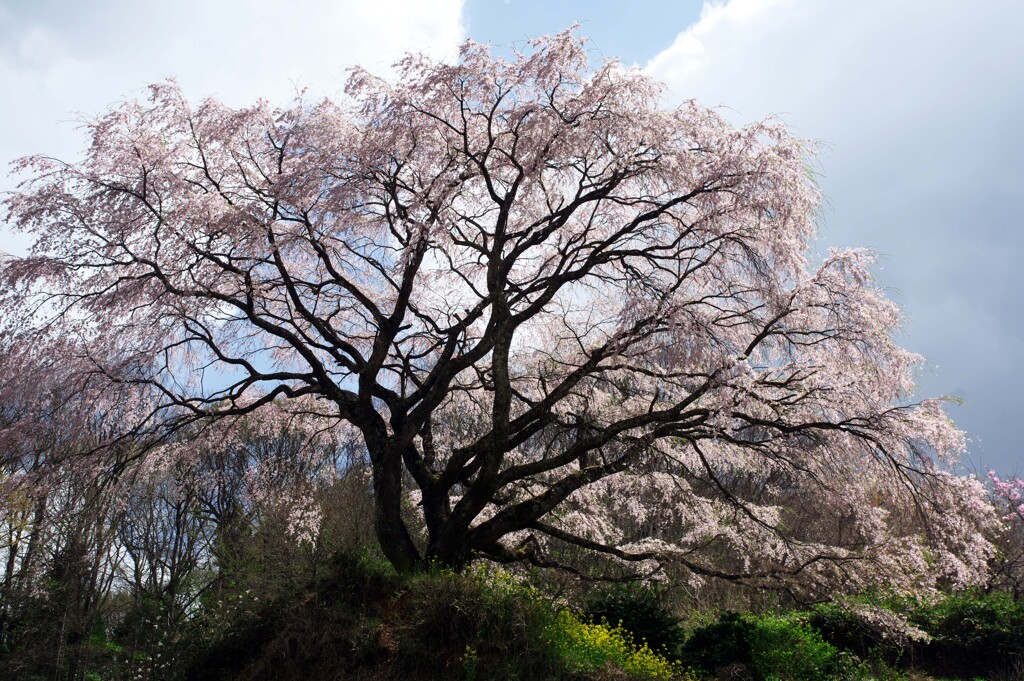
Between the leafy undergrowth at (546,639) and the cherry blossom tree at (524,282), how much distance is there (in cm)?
88

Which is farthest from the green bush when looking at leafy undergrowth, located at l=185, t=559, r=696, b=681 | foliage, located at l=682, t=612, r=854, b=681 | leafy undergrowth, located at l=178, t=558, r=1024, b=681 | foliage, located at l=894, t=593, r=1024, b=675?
foliage, located at l=894, t=593, r=1024, b=675

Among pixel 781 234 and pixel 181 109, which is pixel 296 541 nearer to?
pixel 181 109

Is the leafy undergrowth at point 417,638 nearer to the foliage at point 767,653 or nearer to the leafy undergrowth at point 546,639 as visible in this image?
the leafy undergrowth at point 546,639

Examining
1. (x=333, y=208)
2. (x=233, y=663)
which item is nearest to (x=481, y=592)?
(x=233, y=663)

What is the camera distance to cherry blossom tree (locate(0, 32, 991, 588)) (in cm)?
863

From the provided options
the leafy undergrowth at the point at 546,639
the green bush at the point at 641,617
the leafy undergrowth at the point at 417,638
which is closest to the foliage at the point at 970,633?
the leafy undergrowth at the point at 546,639

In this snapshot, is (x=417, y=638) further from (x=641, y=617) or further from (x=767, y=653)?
(x=767, y=653)

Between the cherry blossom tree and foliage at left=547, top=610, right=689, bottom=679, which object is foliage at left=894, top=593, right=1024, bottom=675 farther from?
foliage at left=547, top=610, right=689, bottom=679

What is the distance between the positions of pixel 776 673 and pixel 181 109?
10.4 m

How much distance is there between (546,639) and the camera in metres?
7.64

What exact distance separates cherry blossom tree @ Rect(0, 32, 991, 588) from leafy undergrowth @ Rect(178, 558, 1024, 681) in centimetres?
88

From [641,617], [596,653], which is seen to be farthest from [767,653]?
[596,653]

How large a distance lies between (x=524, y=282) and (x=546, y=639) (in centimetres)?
519

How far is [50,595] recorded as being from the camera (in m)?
13.8
